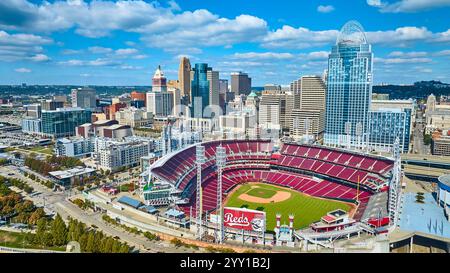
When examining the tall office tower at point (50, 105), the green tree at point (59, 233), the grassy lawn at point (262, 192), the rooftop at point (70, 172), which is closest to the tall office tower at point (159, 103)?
the tall office tower at point (50, 105)

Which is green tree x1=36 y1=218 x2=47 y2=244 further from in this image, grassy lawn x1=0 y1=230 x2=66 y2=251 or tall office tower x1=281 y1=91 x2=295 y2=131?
tall office tower x1=281 y1=91 x2=295 y2=131

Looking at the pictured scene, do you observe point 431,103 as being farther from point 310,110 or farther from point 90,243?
point 90,243

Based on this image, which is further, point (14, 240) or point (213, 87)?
point (213, 87)

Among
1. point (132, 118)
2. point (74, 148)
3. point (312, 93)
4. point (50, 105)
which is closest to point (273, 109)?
point (312, 93)

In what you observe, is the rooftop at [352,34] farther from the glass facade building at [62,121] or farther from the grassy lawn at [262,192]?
the glass facade building at [62,121]

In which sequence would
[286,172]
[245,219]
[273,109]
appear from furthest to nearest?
[273,109] < [286,172] < [245,219]

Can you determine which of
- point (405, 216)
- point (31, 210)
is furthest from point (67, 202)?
point (405, 216)
